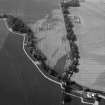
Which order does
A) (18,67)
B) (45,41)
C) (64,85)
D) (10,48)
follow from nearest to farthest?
(64,85), (18,67), (10,48), (45,41)

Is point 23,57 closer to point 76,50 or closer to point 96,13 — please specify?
point 76,50

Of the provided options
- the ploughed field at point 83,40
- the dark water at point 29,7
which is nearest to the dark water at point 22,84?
the ploughed field at point 83,40

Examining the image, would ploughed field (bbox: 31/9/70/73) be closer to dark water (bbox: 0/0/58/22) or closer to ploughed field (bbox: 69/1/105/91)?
dark water (bbox: 0/0/58/22)

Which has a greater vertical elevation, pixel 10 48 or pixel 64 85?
pixel 10 48

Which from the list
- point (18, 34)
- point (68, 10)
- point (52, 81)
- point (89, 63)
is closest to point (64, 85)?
point (52, 81)

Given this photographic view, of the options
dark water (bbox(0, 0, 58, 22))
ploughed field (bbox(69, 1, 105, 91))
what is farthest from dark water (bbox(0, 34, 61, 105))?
dark water (bbox(0, 0, 58, 22))

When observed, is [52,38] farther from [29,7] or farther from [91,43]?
[29,7]
